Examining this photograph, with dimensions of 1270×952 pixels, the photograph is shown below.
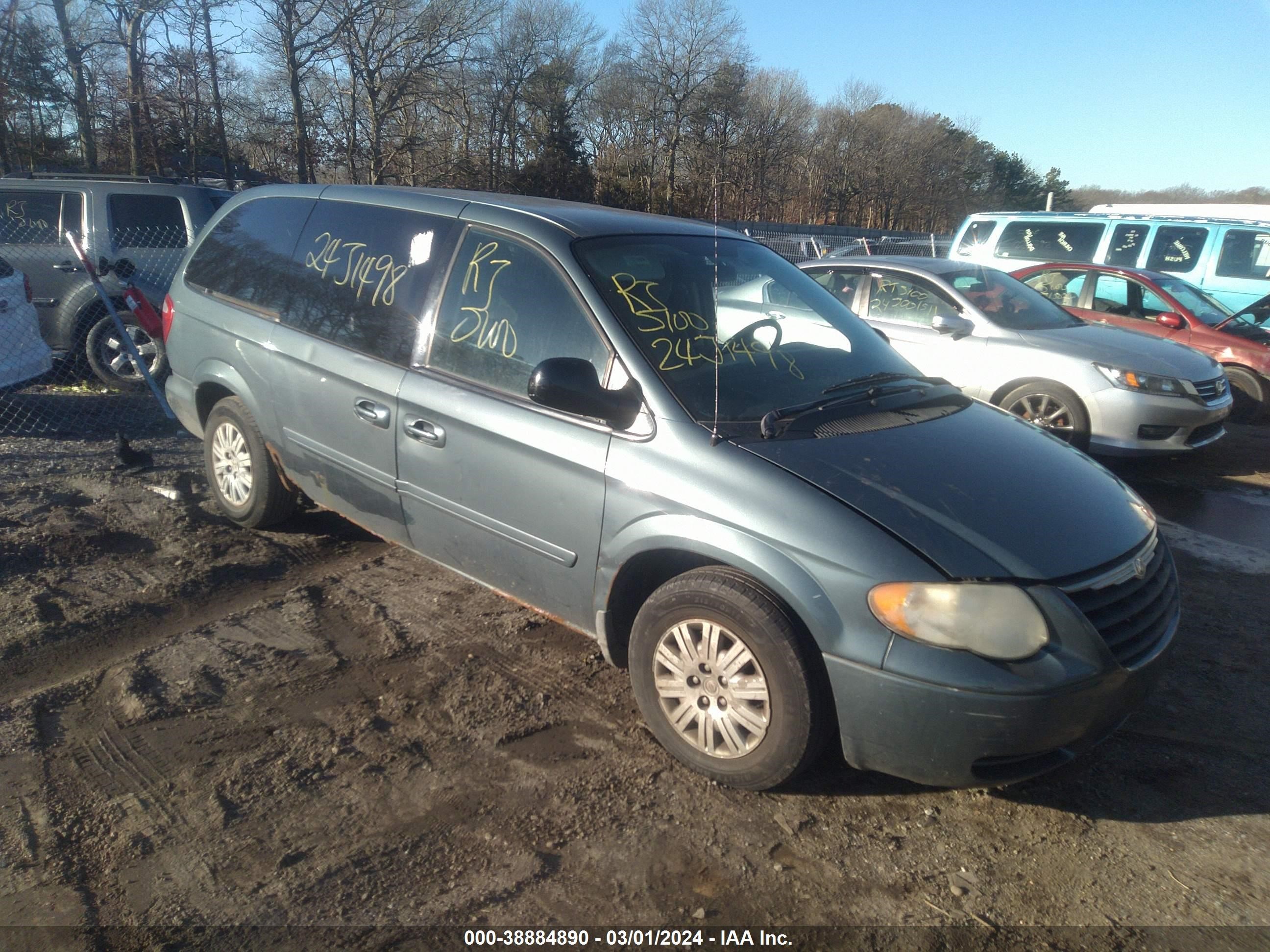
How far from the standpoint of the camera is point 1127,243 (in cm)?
1313

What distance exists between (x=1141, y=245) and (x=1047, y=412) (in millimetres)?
7658

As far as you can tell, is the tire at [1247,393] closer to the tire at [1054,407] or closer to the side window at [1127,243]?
the tire at [1054,407]

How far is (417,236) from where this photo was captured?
4062mm

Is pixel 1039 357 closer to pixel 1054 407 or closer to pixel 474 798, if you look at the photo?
pixel 1054 407

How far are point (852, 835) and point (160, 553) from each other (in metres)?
3.88

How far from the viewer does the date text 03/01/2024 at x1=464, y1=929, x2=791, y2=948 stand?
243 cm

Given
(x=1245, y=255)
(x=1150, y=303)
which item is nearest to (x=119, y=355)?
(x=1150, y=303)

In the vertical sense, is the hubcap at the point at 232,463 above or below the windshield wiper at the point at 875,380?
below

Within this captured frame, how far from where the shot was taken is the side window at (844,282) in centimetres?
800

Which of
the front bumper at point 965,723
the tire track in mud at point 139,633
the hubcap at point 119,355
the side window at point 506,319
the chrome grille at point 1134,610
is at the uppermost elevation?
the side window at point 506,319

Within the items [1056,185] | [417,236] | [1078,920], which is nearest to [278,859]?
[1078,920]

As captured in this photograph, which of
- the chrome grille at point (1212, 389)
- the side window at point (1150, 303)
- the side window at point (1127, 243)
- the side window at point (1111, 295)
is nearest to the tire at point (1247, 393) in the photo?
the side window at point (1150, 303)

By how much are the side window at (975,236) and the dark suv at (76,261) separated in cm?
1091

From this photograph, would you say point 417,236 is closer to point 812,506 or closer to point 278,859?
point 812,506
